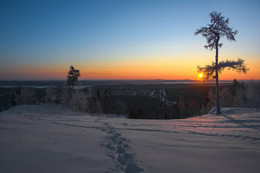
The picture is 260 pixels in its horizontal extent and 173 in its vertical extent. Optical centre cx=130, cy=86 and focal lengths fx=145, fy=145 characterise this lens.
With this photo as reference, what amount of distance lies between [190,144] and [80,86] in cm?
3727

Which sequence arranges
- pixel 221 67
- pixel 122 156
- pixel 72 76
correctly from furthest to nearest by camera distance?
pixel 72 76
pixel 221 67
pixel 122 156

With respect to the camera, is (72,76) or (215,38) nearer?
(215,38)

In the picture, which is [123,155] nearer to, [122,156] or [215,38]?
[122,156]

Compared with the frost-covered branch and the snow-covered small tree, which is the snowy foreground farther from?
the snow-covered small tree

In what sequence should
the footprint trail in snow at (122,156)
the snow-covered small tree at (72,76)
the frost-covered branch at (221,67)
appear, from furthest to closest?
the snow-covered small tree at (72,76), the frost-covered branch at (221,67), the footprint trail in snow at (122,156)

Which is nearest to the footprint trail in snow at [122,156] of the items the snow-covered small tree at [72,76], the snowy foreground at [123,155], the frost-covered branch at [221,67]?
the snowy foreground at [123,155]

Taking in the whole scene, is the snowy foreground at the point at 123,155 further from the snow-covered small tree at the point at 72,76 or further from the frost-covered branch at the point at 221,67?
the snow-covered small tree at the point at 72,76

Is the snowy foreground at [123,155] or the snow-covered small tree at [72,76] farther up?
the snow-covered small tree at [72,76]

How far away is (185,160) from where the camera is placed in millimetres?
3859

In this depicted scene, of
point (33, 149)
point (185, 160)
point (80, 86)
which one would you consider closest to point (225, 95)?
point (80, 86)

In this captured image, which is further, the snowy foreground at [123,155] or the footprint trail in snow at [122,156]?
the footprint trail in snow at [122,156]

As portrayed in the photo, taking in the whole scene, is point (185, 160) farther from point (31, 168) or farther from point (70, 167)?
point (31, 168)

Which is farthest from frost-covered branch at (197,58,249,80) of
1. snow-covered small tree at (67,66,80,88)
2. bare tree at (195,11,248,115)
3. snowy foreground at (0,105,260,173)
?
snow-covered small tree at (67,66,80,88)

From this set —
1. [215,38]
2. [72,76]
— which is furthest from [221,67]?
[72,76]
